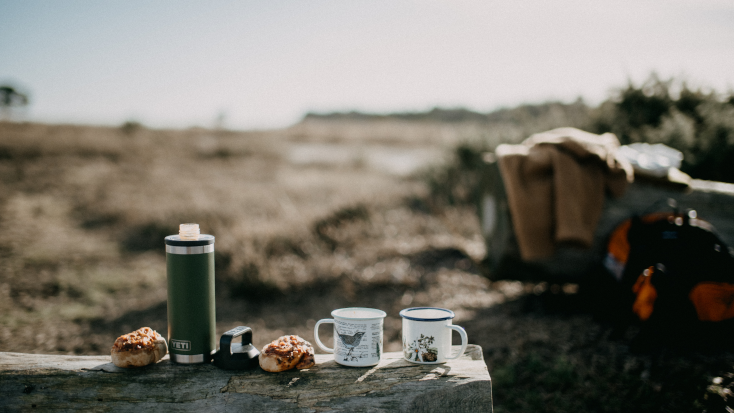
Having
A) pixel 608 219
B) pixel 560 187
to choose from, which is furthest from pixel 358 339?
pixel 608 219

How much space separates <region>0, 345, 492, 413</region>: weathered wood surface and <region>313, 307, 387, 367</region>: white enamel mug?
4 centimetres

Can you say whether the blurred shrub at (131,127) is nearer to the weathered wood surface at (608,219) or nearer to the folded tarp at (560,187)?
the weathered wood surface at (608,219)

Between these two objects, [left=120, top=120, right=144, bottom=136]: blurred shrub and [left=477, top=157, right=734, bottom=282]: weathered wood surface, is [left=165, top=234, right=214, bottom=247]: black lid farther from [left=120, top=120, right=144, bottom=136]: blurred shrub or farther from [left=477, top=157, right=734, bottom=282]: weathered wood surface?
[left=120, top=120, right=144, bottom=136]: blurred shrub

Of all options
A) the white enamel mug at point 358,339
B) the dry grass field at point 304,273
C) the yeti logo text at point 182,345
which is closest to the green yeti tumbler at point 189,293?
the yeti logo text at point 182,345

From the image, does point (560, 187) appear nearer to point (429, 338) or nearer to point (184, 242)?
point (429, 338)

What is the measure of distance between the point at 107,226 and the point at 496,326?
23.9ft

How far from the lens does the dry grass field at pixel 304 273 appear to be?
292cm

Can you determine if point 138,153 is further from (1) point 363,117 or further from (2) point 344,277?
(1) point 363,117

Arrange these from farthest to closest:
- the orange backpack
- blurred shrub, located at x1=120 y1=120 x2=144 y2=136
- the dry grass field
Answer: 1. blurred shrub, located at x1=120 y1=120 x2=144 y2=136
2. the dry grass field
3. the orange backpack

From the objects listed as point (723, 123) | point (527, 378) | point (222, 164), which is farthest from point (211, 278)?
point (222, 164)

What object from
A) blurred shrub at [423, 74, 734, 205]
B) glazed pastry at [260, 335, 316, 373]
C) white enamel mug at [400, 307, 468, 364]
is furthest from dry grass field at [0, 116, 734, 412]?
glazed pastry at [260, 335, 316, 373]

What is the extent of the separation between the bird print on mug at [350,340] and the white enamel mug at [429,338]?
200 millimetres

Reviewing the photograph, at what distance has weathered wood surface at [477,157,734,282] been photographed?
3398 millimetres

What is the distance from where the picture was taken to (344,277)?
17.1 ft
